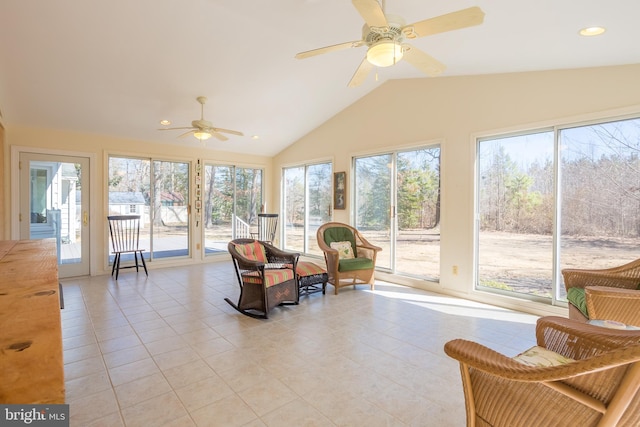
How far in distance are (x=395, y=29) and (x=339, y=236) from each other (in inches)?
137

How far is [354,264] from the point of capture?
467cm

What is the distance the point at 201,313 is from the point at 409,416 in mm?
2603

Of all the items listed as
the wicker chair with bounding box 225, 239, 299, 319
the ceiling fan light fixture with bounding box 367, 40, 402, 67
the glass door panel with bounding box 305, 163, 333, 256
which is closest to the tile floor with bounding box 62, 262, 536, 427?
the wicker chair with bounding box 225, 239, 299, 319

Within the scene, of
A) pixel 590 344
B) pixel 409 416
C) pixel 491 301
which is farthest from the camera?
pixel 491 301

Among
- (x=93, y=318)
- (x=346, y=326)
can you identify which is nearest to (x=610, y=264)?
(x=346, y=326)

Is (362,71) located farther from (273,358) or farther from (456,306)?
(456,306)

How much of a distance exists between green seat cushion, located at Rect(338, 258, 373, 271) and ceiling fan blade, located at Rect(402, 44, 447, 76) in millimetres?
2780

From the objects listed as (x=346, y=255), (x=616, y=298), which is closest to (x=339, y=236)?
(x=346, y=255)

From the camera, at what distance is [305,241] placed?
23.5ft

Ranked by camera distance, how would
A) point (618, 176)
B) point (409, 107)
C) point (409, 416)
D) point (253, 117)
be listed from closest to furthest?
point (409, 416)
point (618, 176)
point (409, 107)
point (253, 117)

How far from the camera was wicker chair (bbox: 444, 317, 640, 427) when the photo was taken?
3.29 ft

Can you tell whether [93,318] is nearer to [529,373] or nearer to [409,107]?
[529,373]

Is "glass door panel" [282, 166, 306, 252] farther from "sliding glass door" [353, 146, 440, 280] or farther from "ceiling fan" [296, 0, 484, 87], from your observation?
"ceiling fan" [296, 0, 484, 87]

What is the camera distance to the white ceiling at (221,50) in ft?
8.96
